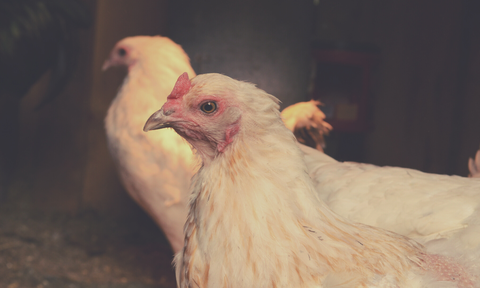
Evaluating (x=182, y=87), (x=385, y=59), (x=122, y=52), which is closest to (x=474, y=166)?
(x=385, y=59)

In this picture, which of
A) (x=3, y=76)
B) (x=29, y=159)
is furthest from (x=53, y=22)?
(x=29, y=159)

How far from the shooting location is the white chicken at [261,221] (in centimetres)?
66

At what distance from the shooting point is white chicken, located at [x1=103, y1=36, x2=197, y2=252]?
1.56 m

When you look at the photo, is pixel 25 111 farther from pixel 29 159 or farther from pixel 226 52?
pixel 226 52

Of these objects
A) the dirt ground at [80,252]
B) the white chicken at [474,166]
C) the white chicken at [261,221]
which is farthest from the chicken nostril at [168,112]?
the dirt ground at [80,252]

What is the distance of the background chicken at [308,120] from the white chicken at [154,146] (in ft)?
1.60

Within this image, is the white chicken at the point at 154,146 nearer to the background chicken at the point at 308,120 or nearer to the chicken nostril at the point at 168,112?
the background chicken at the point at 308,120

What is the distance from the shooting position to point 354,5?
1184 millimetres

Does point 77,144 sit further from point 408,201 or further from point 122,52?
point 408,201

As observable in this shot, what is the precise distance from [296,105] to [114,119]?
2.94ft

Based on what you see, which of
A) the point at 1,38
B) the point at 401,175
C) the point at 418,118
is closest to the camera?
the point at 401,175

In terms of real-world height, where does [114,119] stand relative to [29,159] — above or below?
above

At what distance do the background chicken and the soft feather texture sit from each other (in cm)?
19

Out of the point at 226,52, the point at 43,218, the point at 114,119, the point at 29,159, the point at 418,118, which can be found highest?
the point at 226,52
